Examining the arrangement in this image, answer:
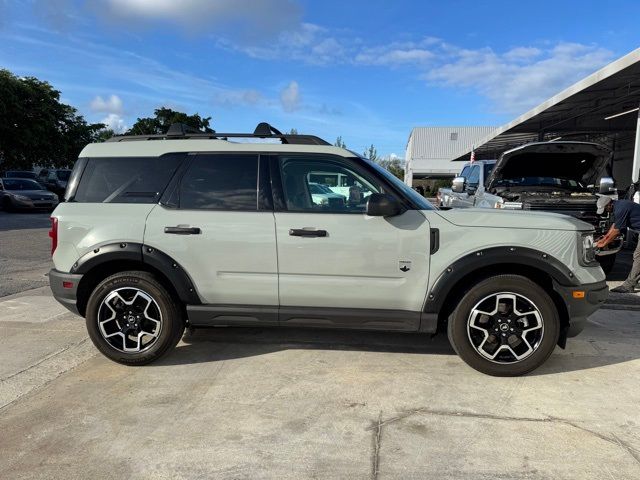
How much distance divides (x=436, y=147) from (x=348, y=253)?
180 ft

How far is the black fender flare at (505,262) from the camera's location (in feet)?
12.2

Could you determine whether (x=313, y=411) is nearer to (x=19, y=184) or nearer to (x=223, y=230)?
(x=223, y=230)

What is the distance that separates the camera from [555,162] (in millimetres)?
8914

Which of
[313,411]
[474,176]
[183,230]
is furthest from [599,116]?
[313,411]

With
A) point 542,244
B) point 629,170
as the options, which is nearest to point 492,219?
point 542,244

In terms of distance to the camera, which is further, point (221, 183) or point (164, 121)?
point (164, 121)

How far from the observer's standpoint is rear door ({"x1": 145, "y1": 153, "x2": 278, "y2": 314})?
155 inches

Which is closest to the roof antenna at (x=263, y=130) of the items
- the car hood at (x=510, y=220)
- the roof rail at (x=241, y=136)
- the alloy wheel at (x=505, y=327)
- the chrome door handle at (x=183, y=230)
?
the roof rail at (x=241, y=136)

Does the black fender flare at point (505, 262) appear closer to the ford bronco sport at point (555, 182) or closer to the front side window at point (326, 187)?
the front side window at point (326, 187)

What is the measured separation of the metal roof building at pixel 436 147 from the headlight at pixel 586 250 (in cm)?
5128

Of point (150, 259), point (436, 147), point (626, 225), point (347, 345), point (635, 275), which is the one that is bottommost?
point (347, 345)

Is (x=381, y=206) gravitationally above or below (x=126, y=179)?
below

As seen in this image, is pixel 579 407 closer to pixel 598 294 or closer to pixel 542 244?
pixel 598 294

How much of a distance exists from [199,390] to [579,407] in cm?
284
